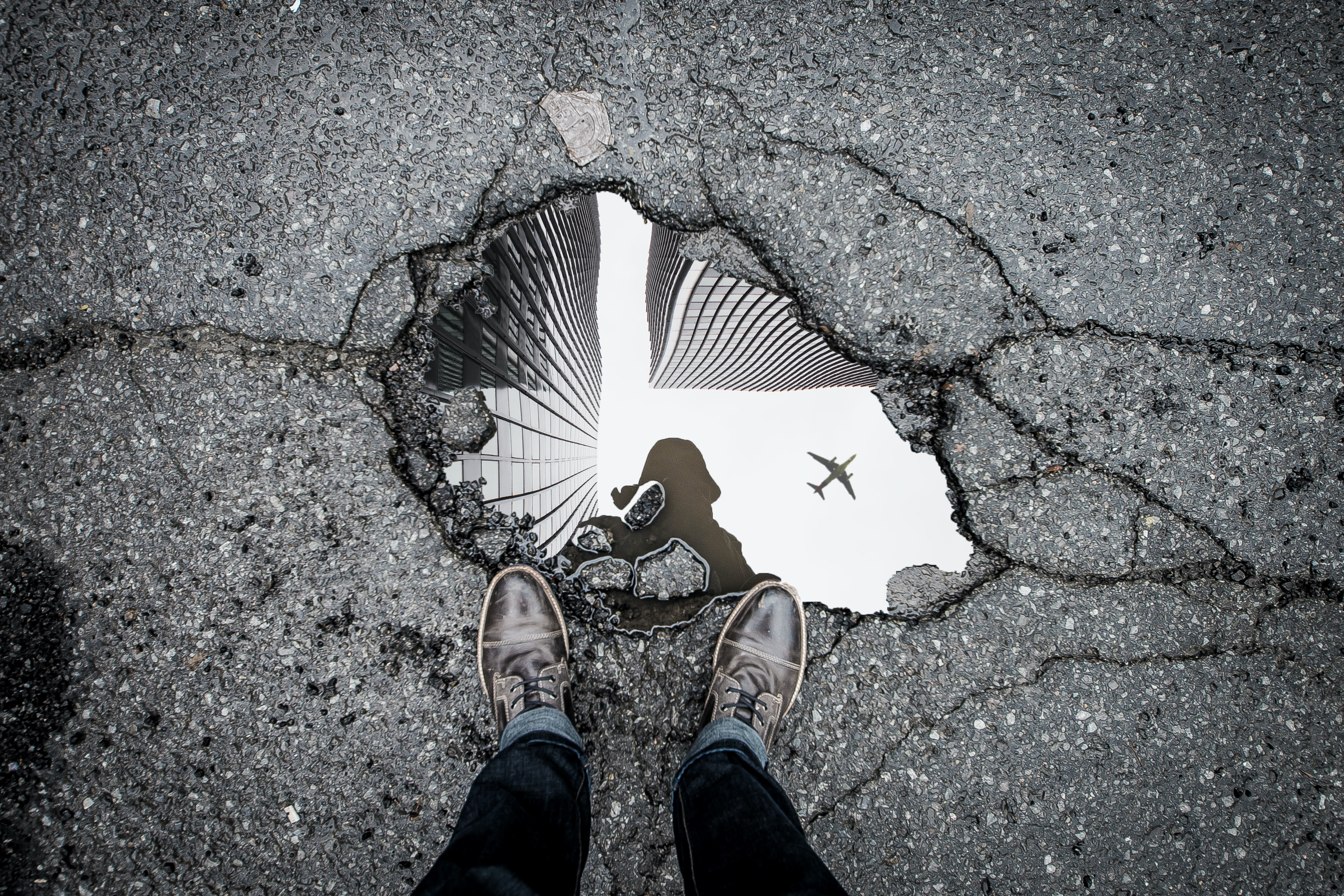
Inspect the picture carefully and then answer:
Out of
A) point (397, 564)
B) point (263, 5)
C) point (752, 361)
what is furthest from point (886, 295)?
point (263, 5)

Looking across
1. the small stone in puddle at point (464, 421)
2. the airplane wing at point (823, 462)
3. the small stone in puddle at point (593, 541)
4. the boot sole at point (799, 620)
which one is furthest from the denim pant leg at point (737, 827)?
the small stone in puddle at point (464, 421)

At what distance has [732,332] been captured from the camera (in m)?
3.66

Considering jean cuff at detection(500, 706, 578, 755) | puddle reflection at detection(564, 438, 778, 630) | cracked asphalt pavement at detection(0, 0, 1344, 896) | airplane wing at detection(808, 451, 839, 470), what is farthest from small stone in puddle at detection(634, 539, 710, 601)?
airplane wing at detection(808, 451, 839, 470)

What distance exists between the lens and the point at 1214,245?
2145 mm

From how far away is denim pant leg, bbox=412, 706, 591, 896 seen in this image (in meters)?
1.28

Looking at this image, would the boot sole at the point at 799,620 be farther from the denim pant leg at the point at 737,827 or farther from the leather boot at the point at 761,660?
the denim pant leg at the point at 737,827

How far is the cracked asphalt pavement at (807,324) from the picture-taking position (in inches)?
74.7

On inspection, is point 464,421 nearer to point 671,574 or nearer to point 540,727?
point 671,574

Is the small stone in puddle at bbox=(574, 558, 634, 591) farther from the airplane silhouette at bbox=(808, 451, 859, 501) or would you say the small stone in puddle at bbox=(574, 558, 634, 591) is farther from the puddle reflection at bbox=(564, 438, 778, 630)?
the airplane silhouette at bbox=(808, 451, 859, 501)

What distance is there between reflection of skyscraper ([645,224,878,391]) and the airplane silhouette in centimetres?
33

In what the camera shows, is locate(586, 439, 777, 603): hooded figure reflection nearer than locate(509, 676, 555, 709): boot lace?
No

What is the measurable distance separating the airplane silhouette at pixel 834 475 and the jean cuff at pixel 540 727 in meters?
1.40

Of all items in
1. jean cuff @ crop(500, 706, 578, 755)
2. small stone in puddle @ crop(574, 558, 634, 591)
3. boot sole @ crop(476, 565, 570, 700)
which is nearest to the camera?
jean cuff @ crop(500, 706, 578, 755)

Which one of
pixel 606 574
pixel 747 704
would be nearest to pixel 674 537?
pixel 606 574
